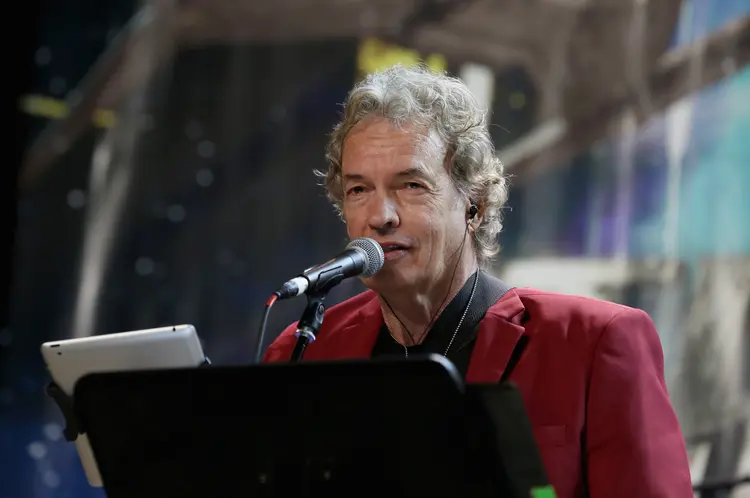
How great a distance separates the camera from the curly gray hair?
1.85m

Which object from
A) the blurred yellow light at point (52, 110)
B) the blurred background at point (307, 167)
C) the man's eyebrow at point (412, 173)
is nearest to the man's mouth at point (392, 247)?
the man's eyebrow at point (412, 173)

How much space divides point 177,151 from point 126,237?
1.48 feet

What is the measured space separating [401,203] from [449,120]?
23 cm

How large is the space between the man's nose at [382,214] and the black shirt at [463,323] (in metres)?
0.26

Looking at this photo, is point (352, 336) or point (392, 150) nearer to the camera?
point (392, 150)

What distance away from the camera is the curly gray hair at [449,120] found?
185cm

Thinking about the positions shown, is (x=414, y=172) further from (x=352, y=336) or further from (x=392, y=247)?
(x=352, y=336)

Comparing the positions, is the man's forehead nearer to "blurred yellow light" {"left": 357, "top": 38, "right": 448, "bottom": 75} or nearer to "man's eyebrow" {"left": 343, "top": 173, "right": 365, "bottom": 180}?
"man's eyebrow" {"left": 343, "top": 173, "right": 365, "bottom": 180}

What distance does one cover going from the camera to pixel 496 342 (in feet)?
5.72

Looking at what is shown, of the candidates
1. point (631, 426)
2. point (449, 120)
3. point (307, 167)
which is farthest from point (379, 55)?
point (631, 426)

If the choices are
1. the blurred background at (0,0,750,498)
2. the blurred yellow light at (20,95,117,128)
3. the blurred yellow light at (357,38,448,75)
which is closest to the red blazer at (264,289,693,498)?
the blurred background at (0,0,750,498)

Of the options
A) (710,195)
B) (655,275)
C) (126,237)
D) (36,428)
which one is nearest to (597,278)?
(655,275)

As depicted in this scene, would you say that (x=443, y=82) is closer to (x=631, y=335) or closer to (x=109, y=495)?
(x=631, y=335)

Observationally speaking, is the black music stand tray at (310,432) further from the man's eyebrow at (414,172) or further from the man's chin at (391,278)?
the man's eyebrow at (414,172)
